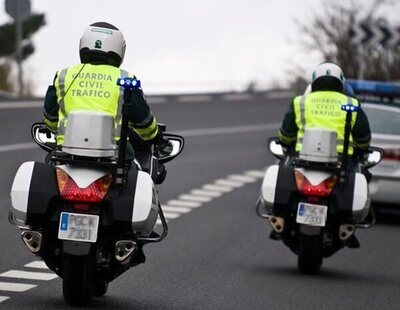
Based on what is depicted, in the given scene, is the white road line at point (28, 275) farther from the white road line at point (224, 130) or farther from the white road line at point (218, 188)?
the white road line at point (224, 130)

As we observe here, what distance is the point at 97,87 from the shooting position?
39.8ft

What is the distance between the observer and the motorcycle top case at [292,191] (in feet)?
51.1

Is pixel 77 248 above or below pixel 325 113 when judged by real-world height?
above

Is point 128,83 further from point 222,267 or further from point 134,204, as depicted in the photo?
point 222,267

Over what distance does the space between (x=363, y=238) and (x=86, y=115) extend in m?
9.30

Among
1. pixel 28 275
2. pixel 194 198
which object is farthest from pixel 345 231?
pixel 194 198

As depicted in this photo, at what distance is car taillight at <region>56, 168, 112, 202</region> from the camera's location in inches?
460

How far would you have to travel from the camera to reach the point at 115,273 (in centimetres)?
1212

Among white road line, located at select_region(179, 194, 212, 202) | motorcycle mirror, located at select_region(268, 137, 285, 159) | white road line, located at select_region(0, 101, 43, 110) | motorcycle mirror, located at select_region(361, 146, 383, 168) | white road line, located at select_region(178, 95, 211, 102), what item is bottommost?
white road line, located at select_region(178, 95, 211, 102)

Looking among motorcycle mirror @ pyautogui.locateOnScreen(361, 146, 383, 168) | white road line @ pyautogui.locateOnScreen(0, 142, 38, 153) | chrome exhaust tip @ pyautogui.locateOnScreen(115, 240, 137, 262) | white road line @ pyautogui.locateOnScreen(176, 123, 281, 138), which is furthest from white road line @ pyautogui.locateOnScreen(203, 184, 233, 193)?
chrome exhaust tip @ pyautogui.locateOnScreen(115, 240, 137, 262)

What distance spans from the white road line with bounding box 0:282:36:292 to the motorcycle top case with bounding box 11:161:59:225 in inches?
51.5

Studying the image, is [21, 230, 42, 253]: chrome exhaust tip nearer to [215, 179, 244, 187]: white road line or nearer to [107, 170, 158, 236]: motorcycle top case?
[107, 170, 158, 236]: motorcycle top case

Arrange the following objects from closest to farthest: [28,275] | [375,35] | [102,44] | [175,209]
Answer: [102,44] → [28,275] → [175,209] → [375,35]

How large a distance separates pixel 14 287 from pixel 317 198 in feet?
11.1
